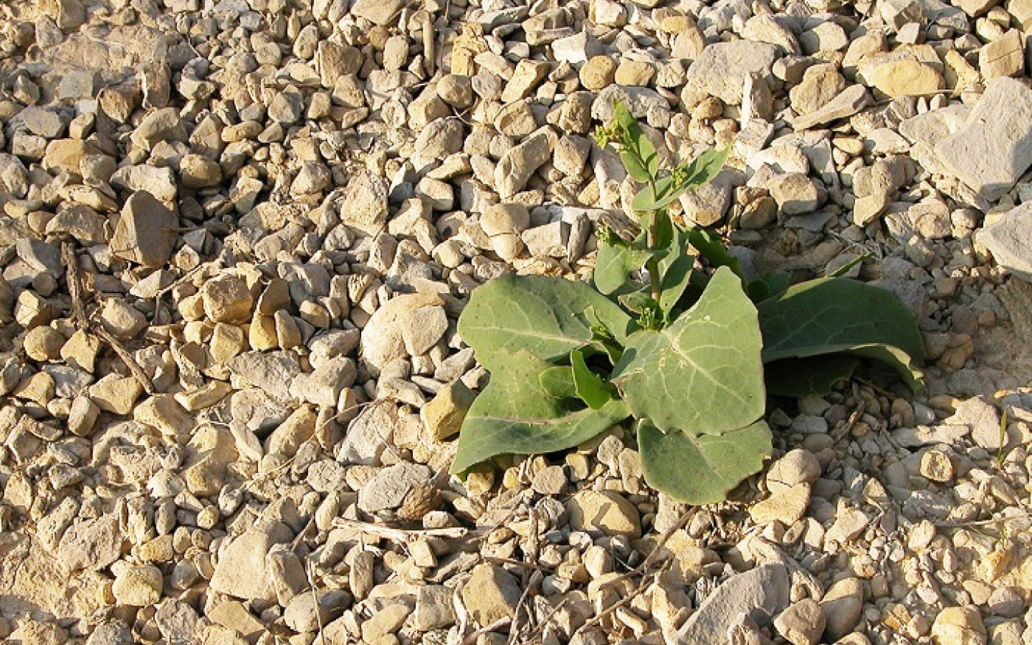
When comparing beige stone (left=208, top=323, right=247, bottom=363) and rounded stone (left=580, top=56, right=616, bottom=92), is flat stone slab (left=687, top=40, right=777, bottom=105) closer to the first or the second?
rounded stone (left=580, top=56, right=616, bottom=92)

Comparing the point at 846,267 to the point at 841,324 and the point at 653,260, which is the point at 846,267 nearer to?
the point at 841,324

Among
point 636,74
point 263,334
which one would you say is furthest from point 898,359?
point 263,334

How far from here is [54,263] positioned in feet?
13.1

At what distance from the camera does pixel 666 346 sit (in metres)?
3.04

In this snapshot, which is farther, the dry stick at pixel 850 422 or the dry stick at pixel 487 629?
the dry stick at pixel 850 422

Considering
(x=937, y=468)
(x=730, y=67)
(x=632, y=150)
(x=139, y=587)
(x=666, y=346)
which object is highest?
(x=632, y=150)

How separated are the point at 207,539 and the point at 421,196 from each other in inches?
53.2

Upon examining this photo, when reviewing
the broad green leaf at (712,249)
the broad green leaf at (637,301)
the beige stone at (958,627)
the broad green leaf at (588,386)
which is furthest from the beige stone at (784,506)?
the broad green leaf at (712,249)

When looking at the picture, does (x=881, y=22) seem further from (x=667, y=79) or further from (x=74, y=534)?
(x=74, y=534)

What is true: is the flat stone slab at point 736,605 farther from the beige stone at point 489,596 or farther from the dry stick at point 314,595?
the dry stick at point 314,595

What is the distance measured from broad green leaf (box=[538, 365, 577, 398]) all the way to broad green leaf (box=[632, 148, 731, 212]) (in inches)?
18.5

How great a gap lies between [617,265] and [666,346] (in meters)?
0.24

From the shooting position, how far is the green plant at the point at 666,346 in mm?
2908

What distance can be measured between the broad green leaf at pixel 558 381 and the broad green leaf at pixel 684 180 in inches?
18.5
